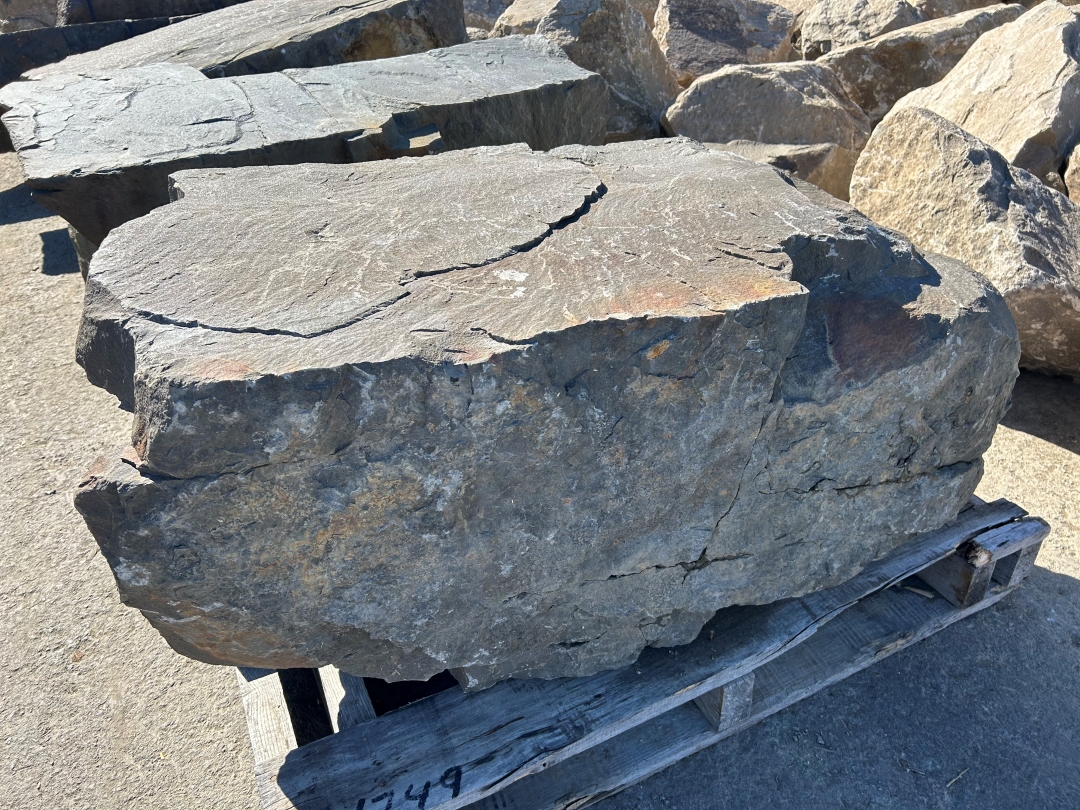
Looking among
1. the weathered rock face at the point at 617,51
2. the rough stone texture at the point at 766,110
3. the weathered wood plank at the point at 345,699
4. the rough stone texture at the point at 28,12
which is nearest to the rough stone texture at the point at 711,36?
the weathered rock face at the point at 617,51

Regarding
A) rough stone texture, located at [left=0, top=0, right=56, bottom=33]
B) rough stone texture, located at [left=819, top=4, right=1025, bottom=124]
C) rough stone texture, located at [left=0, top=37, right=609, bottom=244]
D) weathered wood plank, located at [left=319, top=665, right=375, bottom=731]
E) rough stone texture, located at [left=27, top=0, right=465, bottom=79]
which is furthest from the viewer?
rough stone texture, located at [left=0, top=0, right=56, bottom=33]

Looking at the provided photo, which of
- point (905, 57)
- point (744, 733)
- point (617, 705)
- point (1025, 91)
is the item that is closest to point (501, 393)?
point (617, 705)

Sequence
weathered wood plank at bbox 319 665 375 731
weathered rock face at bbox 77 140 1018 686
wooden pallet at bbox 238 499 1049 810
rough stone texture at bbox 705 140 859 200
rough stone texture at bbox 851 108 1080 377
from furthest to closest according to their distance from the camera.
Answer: rough stone texture at bbox 705 140 859 200 < rough stone texture at bbox 851 108 1080 377 < weathered wood plank at bbox 319 665 375 731 < wooden pallet at bbox 238 499 1049 810 < weathered rock face at bbox 77 140 1018 686

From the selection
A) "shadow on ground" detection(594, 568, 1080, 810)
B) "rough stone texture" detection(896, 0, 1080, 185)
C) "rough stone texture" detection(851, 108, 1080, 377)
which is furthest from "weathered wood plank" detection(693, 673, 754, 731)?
"rough stone texture" detection(896, 0, 1080, 185)

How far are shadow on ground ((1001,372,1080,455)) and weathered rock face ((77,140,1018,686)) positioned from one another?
107 cm

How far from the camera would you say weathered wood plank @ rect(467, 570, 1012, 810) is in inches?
69.4

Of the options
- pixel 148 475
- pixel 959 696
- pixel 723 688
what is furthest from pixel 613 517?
pixel 959 696

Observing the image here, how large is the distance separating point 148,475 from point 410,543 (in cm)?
42

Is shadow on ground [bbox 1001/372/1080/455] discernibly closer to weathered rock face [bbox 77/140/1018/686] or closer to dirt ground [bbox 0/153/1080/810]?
dirt ground [bbox 0/153/1080/810]

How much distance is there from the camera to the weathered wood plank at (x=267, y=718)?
166cm

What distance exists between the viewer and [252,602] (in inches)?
56.3

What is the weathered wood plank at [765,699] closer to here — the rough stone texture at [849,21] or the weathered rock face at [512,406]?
the weathered rock face at [512,406]

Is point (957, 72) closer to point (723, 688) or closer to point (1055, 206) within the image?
point (1055, 206)

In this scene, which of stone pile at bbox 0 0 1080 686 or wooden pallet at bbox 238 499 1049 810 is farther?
wooden pallet at bbox 238 499 1049 810
